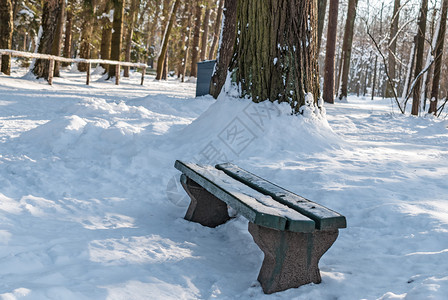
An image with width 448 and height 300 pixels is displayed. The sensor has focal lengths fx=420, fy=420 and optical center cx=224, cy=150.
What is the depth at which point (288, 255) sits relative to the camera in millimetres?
2619

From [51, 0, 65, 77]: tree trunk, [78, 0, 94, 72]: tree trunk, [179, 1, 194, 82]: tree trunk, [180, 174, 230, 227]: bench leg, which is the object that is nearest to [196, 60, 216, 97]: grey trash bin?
[51, 0, 65, 77]: tree trunk

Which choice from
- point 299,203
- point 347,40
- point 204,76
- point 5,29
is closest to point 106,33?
point 5,29

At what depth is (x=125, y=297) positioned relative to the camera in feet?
7.48

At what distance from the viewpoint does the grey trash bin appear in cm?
1203

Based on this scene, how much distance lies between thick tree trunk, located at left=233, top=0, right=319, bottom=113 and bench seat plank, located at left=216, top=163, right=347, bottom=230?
2.13 meters

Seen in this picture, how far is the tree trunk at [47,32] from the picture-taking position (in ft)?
46.0

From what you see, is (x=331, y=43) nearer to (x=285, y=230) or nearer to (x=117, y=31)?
(x=117, y=31)

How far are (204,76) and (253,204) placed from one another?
32.6ft

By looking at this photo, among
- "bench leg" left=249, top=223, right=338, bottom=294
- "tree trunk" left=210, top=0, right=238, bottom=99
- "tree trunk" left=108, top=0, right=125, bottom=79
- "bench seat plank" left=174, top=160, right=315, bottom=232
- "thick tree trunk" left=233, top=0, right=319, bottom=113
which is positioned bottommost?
"bench leg" left=249, top=223, right=338, bottom=294

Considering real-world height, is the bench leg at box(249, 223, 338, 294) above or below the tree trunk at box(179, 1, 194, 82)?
below

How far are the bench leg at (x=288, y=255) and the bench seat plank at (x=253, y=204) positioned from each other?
0.14 m

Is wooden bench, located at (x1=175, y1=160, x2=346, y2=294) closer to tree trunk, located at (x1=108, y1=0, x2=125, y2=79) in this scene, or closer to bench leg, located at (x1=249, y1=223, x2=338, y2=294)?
bench leg, located at (x1=249, y1=223, x2=338, y2=294)

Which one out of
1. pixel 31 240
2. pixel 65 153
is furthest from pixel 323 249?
pixel 65 153

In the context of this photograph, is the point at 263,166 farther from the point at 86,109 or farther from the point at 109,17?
the point at 109,17
